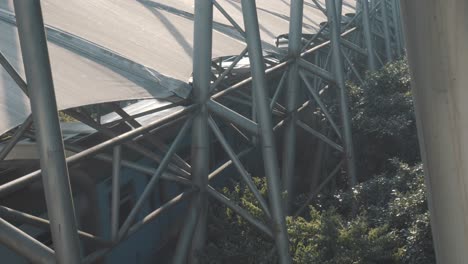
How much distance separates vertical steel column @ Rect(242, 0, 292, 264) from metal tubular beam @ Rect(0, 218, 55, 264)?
2883 millimetres

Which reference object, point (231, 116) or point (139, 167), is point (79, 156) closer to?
point (139, 167)

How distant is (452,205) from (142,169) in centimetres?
338

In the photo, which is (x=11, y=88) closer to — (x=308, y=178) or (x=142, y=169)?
(x=142, y=169)

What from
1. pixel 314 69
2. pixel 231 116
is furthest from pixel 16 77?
pixel 314 69

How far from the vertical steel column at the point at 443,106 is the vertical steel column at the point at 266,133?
135 inches

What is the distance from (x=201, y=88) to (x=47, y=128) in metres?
2.86

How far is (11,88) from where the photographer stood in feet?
14.4

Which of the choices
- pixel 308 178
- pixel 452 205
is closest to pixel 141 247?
pixel 308 178

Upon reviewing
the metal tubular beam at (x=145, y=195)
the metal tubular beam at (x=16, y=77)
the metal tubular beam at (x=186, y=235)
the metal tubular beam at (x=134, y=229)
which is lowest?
the metal tubular beam at (x=186, y=235)

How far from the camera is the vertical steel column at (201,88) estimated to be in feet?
19.5

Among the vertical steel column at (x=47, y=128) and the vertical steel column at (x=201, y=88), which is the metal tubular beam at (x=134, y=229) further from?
the vertical steel column at (x=47, y=128)

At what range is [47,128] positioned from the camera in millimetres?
3219

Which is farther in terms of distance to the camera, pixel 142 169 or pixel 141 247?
pixel 141 247

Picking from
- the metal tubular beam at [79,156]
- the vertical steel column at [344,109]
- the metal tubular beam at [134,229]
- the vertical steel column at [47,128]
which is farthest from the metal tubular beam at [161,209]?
the vertical steel column at [344,109]
